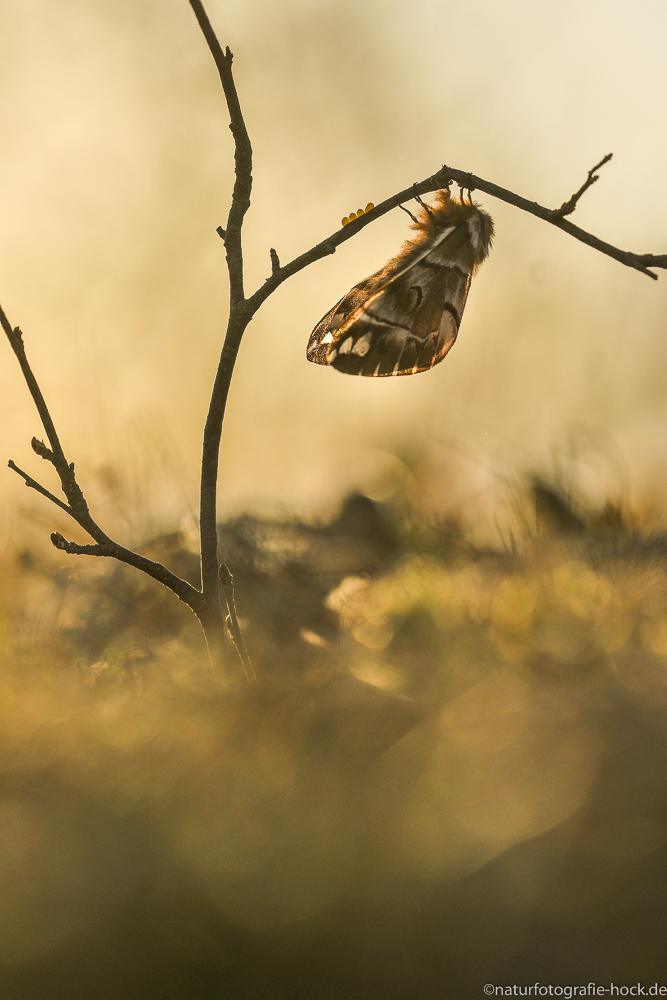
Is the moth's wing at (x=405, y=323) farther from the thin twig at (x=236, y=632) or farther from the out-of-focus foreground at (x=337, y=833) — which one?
the out-of-focus foreground at (x=337, y=833)

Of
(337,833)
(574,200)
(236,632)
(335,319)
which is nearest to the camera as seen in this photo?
(337,833)

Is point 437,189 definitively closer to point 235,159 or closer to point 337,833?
point 235,159

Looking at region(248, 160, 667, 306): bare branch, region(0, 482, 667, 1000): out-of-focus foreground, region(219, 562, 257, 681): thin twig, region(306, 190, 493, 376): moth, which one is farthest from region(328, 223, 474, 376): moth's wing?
region(0, 482, 667, 1000): out-of-focus foreground

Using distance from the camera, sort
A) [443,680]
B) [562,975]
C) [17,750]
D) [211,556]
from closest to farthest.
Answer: [562,975]
[17,750]
[443,680]
[211,556]

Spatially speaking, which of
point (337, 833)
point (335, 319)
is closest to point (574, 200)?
point (335, 319)

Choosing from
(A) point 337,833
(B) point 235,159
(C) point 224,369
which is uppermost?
(B) point 235,159

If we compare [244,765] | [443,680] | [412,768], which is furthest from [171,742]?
[443,680]

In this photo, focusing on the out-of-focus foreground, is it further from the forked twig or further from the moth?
the moth

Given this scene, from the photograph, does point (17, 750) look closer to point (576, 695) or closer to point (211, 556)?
point (211, 556)

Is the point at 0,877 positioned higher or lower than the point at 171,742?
lower
